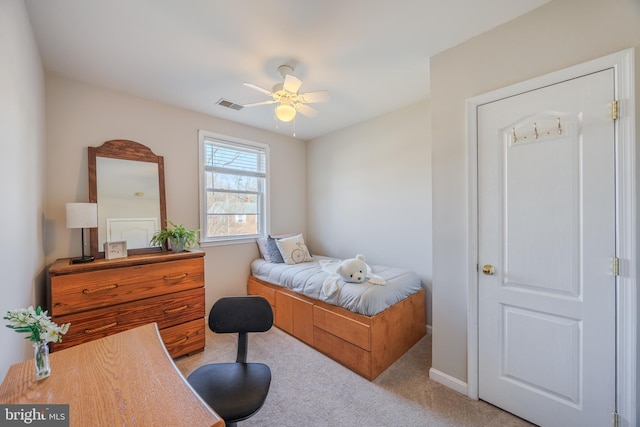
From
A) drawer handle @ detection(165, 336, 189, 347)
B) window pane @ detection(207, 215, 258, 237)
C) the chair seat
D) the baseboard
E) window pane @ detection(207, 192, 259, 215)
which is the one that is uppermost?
window pane @ detection(207, 192, 259, 215)

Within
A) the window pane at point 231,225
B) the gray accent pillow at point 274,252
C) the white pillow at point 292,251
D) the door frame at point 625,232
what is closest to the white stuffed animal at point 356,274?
the white pillow at point 292,251

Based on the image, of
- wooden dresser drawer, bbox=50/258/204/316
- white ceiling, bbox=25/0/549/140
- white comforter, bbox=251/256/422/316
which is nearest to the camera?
white ceiling, bbox=25/0/549/140

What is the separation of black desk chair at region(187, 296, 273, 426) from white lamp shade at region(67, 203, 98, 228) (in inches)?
58.3

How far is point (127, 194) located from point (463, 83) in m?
3.30

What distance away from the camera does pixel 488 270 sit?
69.6 inches

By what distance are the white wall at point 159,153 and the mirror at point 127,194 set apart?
3.8 inches

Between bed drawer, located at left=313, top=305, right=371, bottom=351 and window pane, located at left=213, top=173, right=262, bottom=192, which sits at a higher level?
window pane, located at left=213, top=173, right=262, bottom=192

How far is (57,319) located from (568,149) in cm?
364

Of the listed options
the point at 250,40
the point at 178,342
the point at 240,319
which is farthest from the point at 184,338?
the point at 250,40

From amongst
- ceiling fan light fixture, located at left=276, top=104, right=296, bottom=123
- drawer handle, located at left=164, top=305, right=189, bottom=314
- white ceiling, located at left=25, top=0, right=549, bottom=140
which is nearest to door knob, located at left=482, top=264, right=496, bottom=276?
white ceiling, located at left=25, top=0, right=549, bottom=140

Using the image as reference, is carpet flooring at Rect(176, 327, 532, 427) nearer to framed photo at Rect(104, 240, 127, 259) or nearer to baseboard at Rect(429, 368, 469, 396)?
baseboard at Rect(429, 368, 469, 396)

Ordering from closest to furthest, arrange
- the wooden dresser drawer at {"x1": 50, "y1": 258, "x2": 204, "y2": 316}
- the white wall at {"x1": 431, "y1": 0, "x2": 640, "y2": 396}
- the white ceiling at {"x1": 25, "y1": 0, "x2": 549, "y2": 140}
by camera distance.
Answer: the white wall at {"x1": 431, "y1": 0, "x2": 640, "y2": 396}, the white ceiling at {"x1": 25, "y1": 0, "x2": 549, "y2": 140}, the wooden dresser drawer at {"x1": 50, "y1": 258, "x2": 204, "y2": 316}

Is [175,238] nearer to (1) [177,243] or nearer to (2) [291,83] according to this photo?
(1) [177,243]

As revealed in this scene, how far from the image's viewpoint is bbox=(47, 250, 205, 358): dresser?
1886 millimetres
